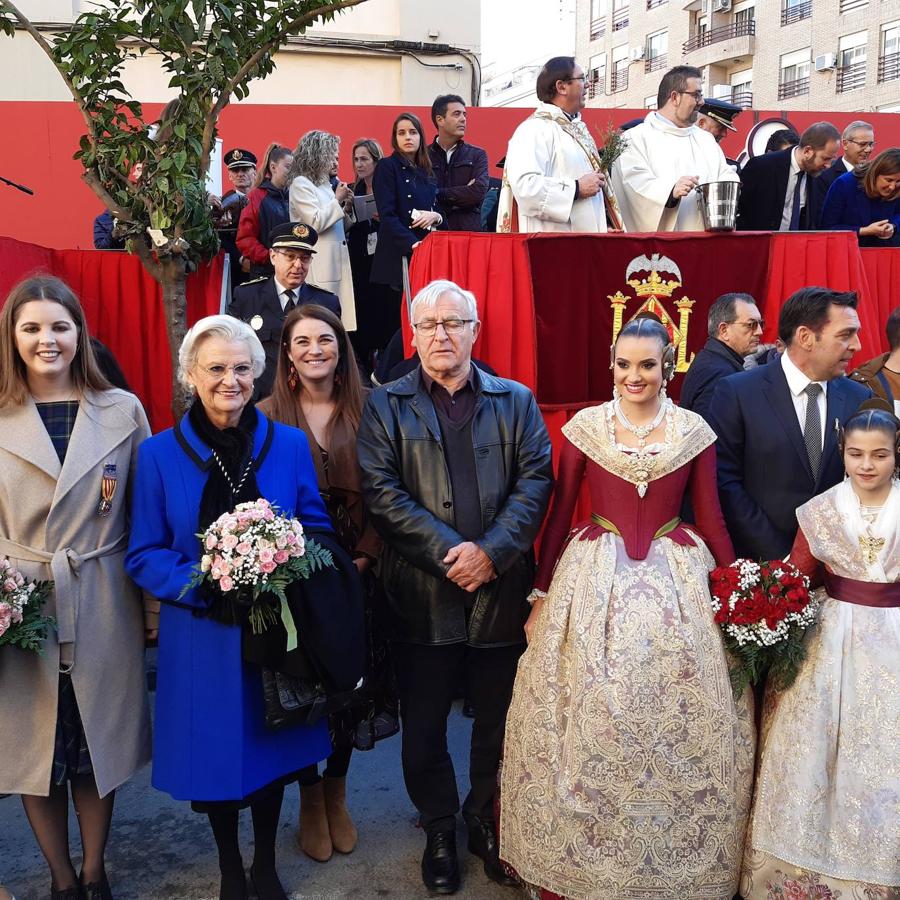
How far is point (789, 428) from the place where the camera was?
339cm

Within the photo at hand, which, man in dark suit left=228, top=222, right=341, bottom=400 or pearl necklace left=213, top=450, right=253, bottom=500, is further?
man in dark suit left=228, top=222, right=341, bottom=400

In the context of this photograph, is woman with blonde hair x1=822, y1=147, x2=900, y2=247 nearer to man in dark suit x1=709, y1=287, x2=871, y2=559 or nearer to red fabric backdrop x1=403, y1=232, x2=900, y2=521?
red fabric backdrop x1=403, y1=232, x2=900, y2=521

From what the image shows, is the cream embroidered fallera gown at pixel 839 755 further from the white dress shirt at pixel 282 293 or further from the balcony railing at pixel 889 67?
the balcony railing at pixel 889 67

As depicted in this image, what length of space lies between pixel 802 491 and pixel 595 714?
1188 millimetres

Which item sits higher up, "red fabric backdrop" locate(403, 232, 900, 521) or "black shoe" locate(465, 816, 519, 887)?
"red fabric backdrop" locate(403, 232, 900, 521)

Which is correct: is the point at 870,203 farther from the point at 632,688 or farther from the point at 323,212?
the point at 632,688

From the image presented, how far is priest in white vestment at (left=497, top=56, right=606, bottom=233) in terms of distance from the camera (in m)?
5.44

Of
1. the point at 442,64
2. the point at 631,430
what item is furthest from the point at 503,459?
the point at 442,64

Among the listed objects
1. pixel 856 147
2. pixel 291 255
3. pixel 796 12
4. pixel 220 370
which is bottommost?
pixel 220 370

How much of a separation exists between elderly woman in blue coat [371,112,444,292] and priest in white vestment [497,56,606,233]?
0.96 metres

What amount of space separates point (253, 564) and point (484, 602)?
0.90 metres

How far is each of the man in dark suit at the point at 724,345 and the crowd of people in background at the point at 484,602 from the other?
0.95 metres

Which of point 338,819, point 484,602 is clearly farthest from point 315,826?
point 484,602

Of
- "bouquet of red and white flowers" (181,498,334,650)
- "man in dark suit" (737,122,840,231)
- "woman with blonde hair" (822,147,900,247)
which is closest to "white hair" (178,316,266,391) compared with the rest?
"bouquet of red and white flowers" (181,498,334,650)
